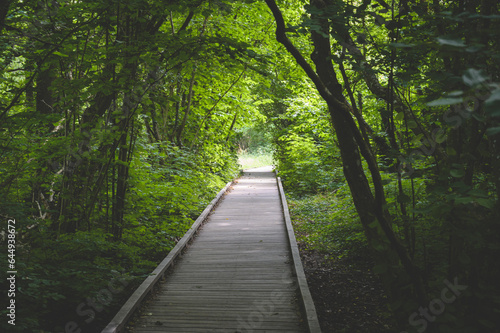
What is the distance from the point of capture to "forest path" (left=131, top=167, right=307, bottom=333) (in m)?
4.21

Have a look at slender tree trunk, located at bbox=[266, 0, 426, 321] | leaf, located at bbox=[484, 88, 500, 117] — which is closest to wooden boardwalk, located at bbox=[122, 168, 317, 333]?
slender tree trunk, located at bbox=[266, 0, 426, 321]

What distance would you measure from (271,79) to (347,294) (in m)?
3.84

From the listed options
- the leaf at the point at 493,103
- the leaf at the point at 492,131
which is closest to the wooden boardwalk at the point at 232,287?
the leaf at the point at 492,131

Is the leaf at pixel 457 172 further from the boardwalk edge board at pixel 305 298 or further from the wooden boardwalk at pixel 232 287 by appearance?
the wooden boardwalk at pixel 232 287

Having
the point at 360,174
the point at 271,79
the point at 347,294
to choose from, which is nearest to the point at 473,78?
the point at 360,174

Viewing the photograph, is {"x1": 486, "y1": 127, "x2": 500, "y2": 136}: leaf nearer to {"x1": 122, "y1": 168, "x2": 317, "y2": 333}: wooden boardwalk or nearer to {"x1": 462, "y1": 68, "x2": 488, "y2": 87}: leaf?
{"x1": 462, "y1": 68, "x2": 488, "y2": 87}: leaf

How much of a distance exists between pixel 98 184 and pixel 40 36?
7.42 ft

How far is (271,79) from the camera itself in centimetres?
620

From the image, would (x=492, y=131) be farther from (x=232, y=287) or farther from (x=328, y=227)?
(x=328, y=227)

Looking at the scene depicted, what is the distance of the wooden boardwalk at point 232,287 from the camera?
4203 mm

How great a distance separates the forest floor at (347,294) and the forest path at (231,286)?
45 cm

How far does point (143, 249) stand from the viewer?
6.23 meters

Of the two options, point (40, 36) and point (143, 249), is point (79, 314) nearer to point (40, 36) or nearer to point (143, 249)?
point (143, 249)

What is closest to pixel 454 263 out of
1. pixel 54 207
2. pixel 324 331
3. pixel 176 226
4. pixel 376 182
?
pixel 376 182
